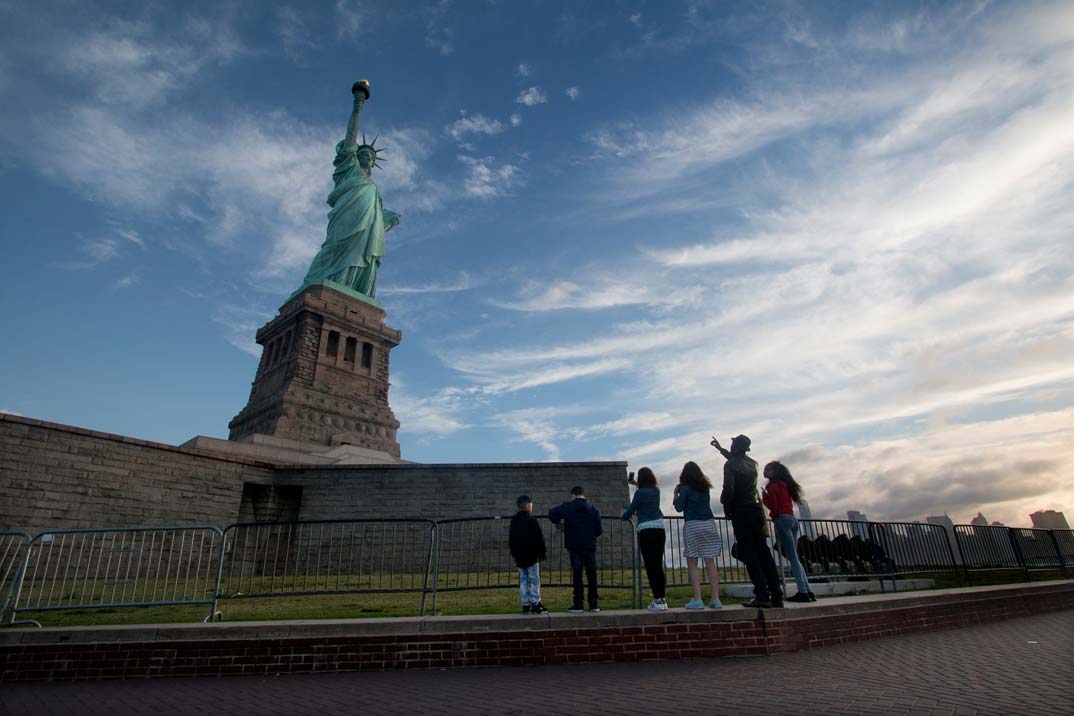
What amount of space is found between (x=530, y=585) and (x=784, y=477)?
3.62 meters

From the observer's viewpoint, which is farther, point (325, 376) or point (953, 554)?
point (325, 376)

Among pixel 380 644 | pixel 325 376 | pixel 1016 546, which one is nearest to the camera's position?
pixel 380 644

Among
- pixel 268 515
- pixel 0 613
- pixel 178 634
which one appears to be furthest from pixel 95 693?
pixel 268 515

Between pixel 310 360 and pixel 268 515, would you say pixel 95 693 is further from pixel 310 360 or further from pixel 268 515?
pixel 310 360

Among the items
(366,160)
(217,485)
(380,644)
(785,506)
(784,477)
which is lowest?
(380,644)

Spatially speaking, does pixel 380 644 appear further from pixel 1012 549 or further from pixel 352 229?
pixel 352 229

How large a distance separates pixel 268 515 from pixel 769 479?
52.4 ft

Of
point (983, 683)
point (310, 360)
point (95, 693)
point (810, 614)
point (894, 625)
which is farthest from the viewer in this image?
point (310, 360)

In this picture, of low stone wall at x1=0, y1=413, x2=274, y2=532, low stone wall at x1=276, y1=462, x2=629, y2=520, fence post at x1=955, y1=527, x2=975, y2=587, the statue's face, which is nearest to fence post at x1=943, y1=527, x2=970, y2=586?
fence post at x1=955, y1=527, x2=975, y2=587

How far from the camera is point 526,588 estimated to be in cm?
675

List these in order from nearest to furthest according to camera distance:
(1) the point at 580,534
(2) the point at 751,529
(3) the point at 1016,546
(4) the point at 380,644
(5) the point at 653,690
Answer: (5) the point at 653,690
(4) the point at 380,644
(2) the point at 751,529
(1) the point at 580,534
(3) the point at 1016,546

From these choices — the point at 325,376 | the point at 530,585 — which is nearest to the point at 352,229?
the point at 325,376

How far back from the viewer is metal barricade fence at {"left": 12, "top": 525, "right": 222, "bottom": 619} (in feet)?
22.5

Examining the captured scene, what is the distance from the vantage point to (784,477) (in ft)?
24.5
